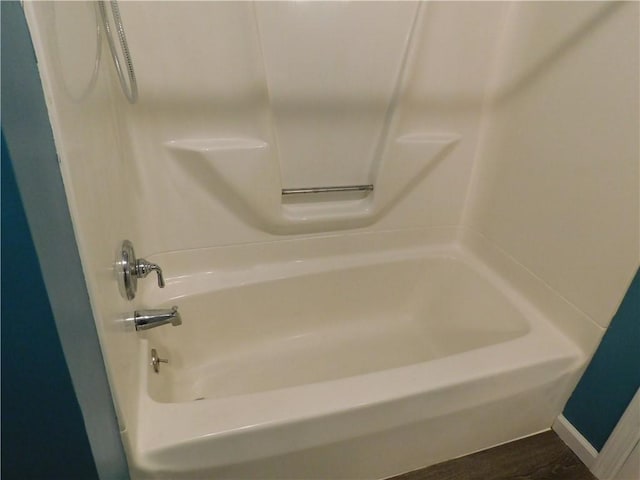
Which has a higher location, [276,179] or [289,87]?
[289,87]

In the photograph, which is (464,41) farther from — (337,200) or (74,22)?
(74,22)

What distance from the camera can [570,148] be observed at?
3.87 feet

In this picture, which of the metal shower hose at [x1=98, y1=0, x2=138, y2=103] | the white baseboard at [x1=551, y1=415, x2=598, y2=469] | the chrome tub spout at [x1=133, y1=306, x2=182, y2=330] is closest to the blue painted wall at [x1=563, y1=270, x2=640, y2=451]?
the white baseboard at [x1=551, y1=415, x2=598, y2=469]

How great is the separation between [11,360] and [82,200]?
0.24 m

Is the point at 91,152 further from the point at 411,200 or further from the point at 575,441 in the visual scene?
the point at 575,441

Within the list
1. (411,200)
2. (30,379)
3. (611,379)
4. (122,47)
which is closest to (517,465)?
(611,379)

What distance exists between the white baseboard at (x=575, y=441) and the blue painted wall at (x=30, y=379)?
1335mm

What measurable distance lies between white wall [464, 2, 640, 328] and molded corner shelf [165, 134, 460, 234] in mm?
247

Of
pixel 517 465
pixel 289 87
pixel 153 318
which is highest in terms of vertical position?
pixel 289 87

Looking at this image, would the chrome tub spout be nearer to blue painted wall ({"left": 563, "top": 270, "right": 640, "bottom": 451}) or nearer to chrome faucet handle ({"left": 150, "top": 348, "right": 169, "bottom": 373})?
chrome faucet handle ({"left": 150, "top": 348, "right": 169, "bottom": 373})

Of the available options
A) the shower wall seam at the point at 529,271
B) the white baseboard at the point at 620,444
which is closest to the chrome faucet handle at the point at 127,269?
the shower wall seam at the point at 529,271

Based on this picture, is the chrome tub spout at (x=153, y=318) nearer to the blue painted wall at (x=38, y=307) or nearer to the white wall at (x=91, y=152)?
the white wall at (x=91, y=152)

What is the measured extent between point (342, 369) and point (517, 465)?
61 centimetres

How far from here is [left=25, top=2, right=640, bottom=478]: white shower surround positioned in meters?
0.91
